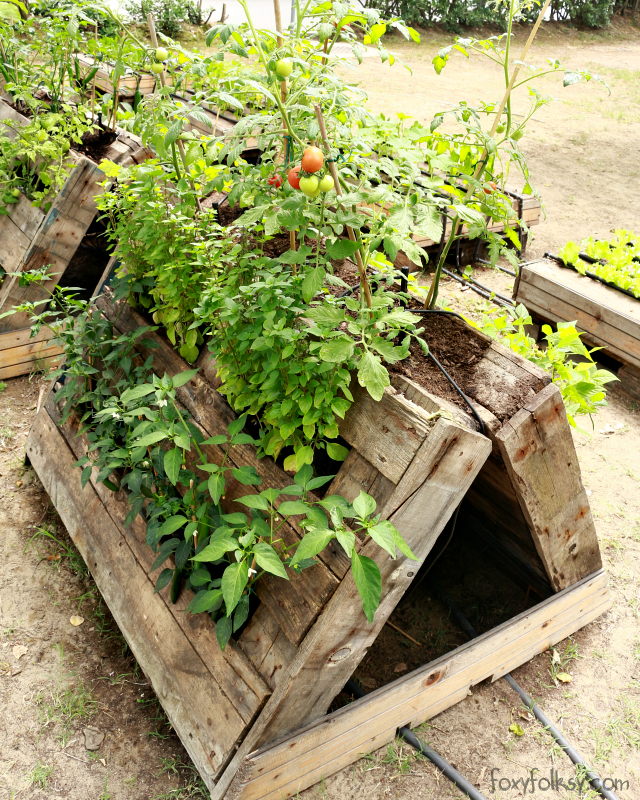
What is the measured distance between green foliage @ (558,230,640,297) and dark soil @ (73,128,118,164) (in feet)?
10.7

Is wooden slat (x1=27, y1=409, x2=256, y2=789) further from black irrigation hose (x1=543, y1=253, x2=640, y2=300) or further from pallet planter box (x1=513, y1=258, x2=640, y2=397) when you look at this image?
black irrigation hose (x1=543, y1=253, x2=640, y2=300)

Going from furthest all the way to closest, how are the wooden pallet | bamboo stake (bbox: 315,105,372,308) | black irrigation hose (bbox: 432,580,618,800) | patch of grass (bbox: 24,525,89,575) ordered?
the wooden pallet, patch of grass (bbox: 24,525,89,575), black irrigation hose (bbox: 432,580,618,800), bamboo stake (bbox: 315,105,372,308)

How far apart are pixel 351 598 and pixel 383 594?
12 centimetres

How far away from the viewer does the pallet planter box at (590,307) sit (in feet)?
13.1

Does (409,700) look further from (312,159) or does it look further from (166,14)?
(166,14)

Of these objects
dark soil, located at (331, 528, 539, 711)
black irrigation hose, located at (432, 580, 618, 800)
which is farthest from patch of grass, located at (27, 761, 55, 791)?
black irrigation hose, located at (432, 580, 618, 800)

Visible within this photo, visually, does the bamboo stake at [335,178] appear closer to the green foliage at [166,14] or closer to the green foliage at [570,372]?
the green foliage at [570,372]

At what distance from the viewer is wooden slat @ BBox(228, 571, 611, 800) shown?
1.81 meters

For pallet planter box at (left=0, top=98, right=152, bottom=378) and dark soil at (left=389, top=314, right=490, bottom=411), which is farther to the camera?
pallet planter box at (left=0, top=98, right=152, bottom=378)

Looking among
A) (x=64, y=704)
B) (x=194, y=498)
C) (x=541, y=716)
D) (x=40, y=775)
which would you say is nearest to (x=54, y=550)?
(x=64, y=704)

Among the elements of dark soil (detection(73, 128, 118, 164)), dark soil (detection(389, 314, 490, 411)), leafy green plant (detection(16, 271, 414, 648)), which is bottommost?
leafy green plant (detection(16, 271, 414, 648))

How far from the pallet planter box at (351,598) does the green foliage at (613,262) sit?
253 centimetres

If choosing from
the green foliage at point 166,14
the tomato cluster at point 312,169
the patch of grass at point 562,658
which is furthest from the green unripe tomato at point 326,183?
the green foliage at point 166,14

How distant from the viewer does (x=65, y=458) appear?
9.19 ft
